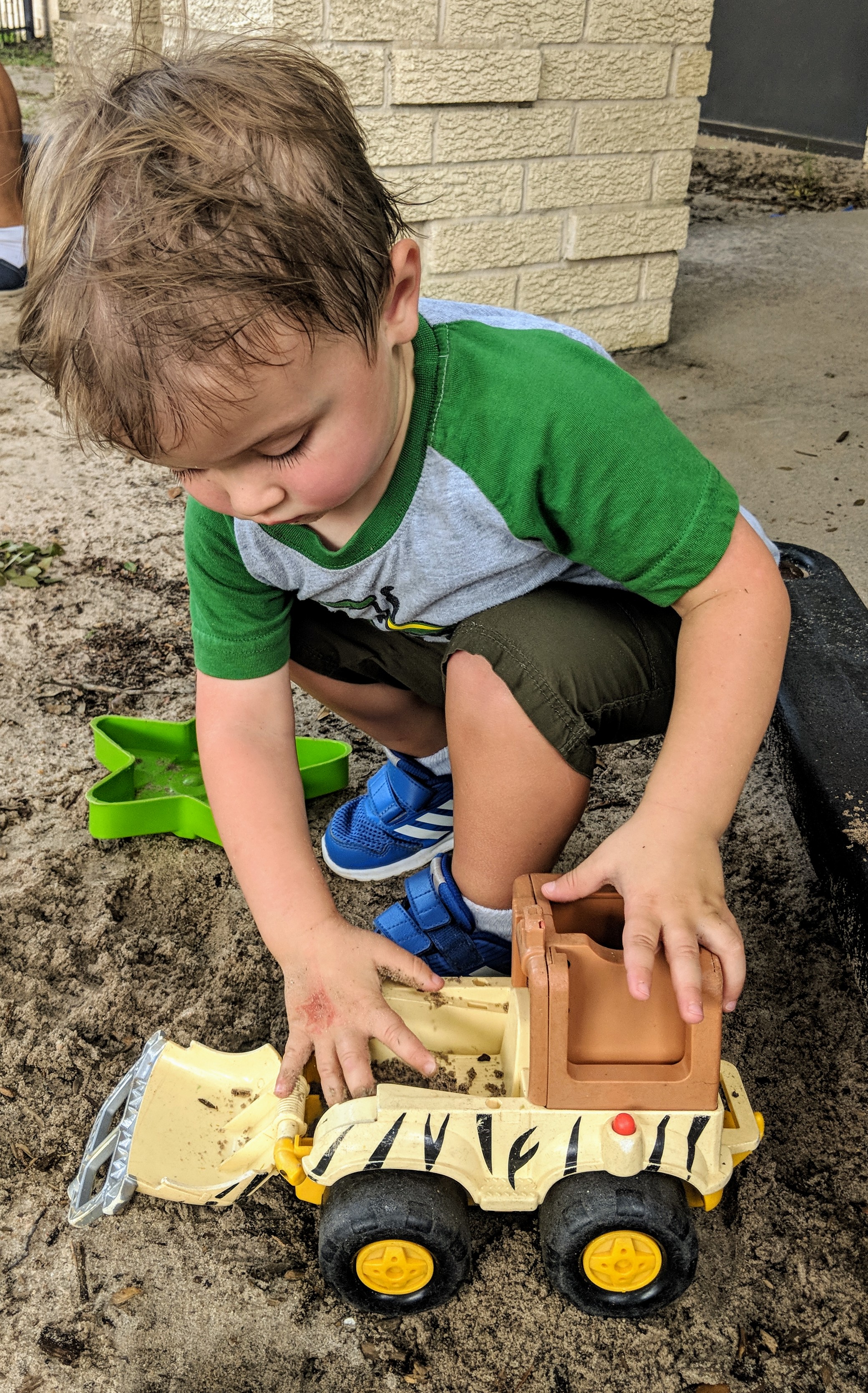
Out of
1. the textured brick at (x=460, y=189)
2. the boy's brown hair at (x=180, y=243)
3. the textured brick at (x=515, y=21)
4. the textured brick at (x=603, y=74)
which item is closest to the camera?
the boy's brown hair at (x=180, y=243)

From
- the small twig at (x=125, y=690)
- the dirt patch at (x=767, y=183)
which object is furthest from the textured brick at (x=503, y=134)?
the dirt patch at (x=767, y=183)

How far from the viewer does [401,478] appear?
1.11m

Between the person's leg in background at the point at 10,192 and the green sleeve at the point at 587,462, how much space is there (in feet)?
10.8

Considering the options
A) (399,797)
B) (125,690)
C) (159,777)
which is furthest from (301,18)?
(399,797)

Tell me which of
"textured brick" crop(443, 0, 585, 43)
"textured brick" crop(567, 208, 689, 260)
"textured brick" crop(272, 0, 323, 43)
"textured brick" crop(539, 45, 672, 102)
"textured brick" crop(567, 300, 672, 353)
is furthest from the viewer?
"textured brick" crop(567, 300, 672, 353)

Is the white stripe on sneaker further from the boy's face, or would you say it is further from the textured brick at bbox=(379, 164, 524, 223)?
the textured brick at bbox=(379, 164, 524, 223)

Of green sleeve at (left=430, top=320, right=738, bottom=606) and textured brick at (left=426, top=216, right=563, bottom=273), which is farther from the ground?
green sleeve at (left=430, top=320, right=738, bottom=606)

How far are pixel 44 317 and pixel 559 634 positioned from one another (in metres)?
0.58

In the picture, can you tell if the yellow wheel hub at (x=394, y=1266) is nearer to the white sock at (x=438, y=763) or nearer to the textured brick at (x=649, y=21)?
the white sock at (x=438, y=763)

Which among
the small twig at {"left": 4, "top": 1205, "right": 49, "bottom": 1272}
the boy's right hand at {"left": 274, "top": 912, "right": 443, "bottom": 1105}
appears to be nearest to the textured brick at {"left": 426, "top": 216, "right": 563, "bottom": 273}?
the boy's right hand at {"left": 274, "top": 912, "right": 443, "bottom": 1105}

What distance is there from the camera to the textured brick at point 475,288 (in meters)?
2.98

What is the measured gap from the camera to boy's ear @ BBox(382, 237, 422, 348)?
0.97m

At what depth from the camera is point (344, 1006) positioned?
3.55ft

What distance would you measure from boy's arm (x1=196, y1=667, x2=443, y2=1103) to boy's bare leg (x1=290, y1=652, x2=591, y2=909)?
152 mm
